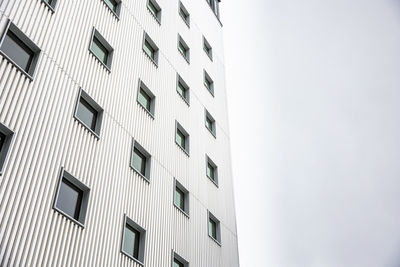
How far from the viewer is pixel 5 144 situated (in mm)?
12477

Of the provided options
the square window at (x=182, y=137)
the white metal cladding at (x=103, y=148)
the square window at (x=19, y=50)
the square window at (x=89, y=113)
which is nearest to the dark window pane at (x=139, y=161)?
the white metal cladding at (x=103, y=148)

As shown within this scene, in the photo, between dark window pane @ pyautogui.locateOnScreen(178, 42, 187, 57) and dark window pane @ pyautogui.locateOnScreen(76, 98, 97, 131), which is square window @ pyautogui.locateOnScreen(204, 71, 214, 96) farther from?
dark window pane @ pyautogui.locateOnScreen(76, 98, 97, 131)

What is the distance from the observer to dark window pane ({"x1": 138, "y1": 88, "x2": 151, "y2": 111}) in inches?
841

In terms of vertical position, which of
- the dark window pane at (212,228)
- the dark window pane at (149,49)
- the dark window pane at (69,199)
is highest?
the dark window pane at (149,49)

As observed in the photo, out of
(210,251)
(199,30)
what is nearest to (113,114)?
(210,251)

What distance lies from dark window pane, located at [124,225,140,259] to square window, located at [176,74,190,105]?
430 inches

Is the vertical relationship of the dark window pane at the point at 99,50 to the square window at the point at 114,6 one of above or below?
below

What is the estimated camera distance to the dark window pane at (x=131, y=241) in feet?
53.8

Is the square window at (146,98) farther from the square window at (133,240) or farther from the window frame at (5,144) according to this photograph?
the window frame at (5,144)

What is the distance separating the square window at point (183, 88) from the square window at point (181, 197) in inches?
255

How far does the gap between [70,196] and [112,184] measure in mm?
2319

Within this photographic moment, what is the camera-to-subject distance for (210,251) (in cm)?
2216

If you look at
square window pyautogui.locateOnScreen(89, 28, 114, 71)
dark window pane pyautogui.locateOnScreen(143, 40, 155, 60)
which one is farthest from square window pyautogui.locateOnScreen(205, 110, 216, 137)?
square window pyautogui.locateOnScreen(89, 28, 114, 71)

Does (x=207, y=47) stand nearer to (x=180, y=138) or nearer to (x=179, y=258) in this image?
(x=180, y=138)
